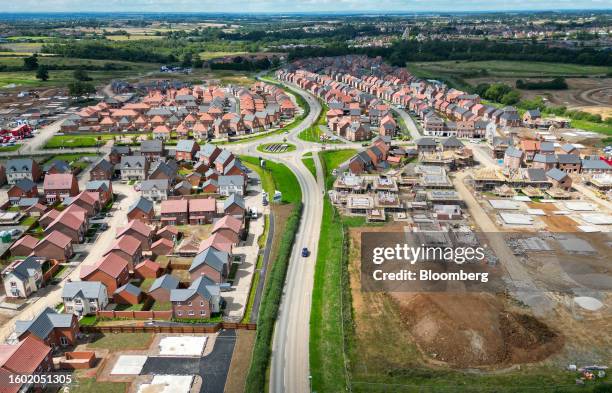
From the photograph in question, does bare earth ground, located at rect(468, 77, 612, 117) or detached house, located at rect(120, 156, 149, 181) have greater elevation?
bare earth ground, located at rect(468, 77, 612, 117)

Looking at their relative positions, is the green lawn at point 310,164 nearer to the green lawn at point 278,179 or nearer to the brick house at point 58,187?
the green lawn at point 278,179

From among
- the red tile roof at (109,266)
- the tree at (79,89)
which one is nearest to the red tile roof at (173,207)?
the red tile roof at (109,266)

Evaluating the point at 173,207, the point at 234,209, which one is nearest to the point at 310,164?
the point at 234,209

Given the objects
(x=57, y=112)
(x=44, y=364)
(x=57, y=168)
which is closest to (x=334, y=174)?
(x=57, y=168)

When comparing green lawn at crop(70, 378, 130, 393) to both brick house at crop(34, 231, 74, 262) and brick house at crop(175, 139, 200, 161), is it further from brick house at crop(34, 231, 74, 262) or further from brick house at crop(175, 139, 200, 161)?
brick house at crop(175, 139, 200, 161)

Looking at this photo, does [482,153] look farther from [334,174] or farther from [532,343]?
[532,343]

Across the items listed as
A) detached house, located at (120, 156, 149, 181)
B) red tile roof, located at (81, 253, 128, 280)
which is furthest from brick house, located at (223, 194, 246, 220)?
detached house, located at (120, 156, 149, 181)

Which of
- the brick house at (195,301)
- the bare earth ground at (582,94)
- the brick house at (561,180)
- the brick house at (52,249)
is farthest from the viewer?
the bare earth ground at (582,94)
